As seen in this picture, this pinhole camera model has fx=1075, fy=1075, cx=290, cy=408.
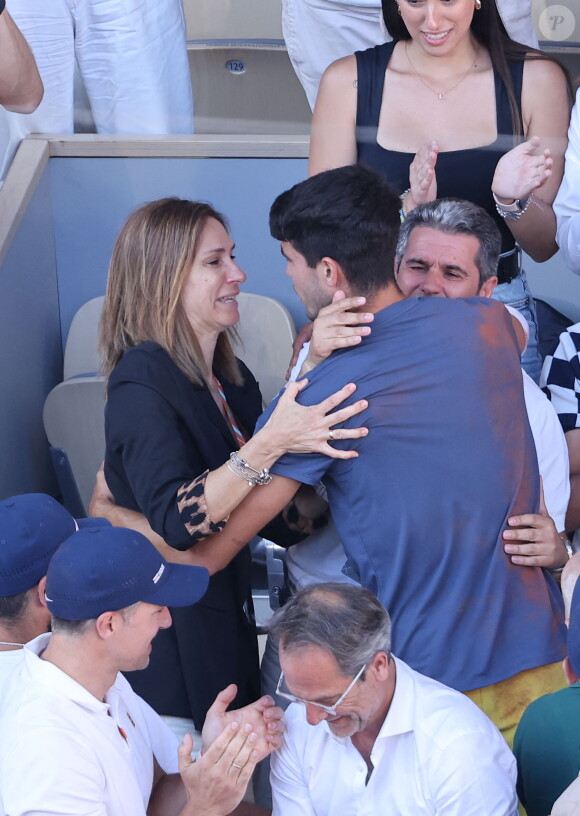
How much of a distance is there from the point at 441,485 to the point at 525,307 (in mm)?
1013

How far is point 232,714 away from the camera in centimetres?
190

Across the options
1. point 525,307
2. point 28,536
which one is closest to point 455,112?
point 525,307

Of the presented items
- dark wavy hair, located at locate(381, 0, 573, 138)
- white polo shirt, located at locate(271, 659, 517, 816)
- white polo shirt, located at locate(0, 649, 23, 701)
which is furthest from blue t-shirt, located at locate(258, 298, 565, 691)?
dark wavy hair, located at locate(381, 0, 573, 138)

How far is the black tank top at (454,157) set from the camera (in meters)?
2.65

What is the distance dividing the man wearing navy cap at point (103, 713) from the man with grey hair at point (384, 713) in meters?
0.17

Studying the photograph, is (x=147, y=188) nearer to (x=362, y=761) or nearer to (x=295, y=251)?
(x=295, y=251)

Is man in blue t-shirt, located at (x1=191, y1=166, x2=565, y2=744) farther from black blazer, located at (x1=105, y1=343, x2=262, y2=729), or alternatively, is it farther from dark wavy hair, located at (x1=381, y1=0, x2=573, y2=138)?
dark wavy hair, located at (x1=381, y1=0, x2=573, y2=138)

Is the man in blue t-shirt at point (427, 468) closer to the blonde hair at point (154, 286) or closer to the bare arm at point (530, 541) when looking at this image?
the bare arm at point (530, 541)

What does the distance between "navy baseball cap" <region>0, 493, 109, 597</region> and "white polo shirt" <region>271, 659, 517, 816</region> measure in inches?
21.4

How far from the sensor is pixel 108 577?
1784 millimetres

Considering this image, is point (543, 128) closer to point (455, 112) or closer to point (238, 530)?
point (455, 112)

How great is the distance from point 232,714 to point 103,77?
261 cm

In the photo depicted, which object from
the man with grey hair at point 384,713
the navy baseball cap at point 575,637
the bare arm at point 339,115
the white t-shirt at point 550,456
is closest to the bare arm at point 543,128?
the bare arm at point 339,115

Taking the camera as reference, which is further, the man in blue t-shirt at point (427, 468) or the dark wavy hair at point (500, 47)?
the dark wavy hair at point (500, 47)
